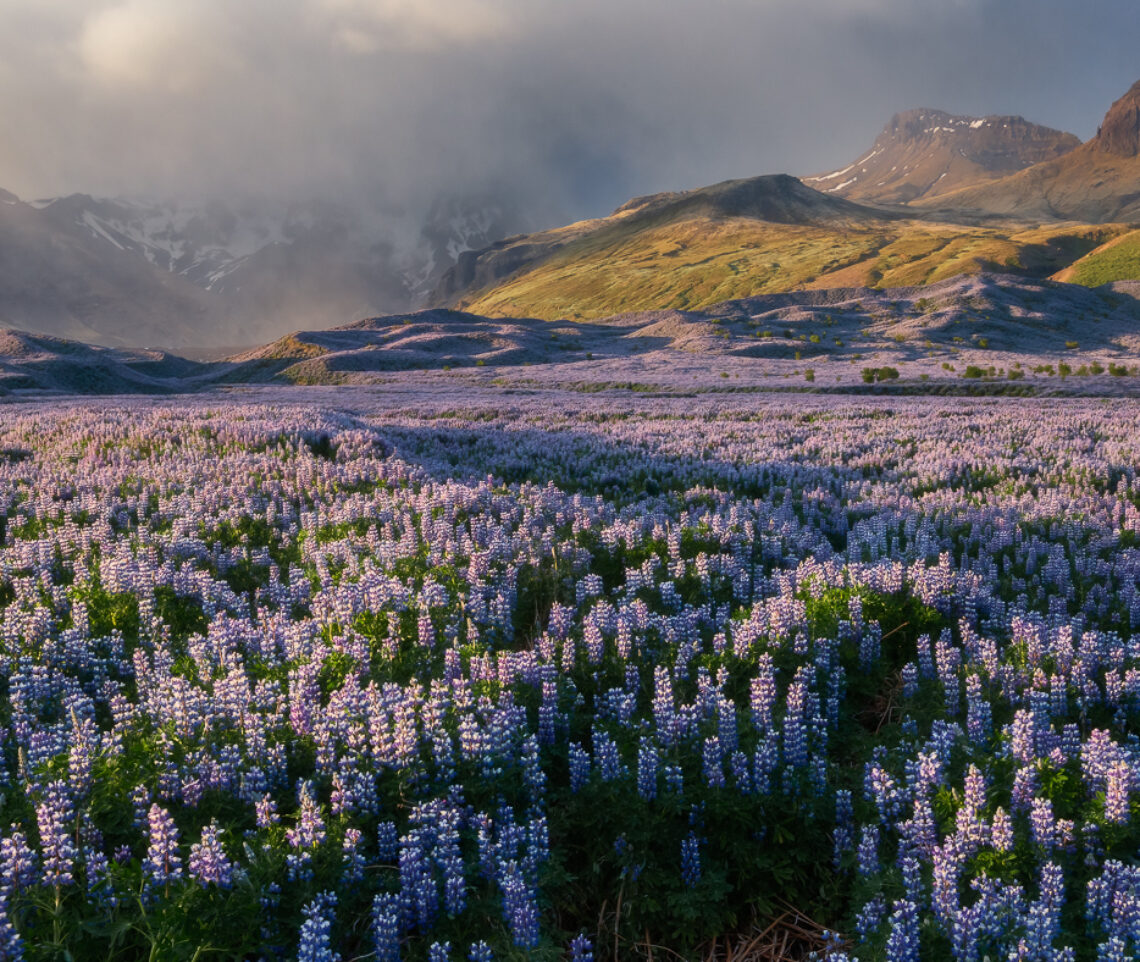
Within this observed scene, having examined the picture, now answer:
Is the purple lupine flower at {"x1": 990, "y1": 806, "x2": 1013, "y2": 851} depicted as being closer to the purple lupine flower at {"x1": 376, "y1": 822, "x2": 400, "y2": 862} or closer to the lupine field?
the lupine field

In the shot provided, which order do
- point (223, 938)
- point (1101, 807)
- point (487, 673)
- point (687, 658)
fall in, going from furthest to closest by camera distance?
point (687, 658), point (487, 673), point (1101, 807), point (223, 938)

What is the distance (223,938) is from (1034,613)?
241 inches

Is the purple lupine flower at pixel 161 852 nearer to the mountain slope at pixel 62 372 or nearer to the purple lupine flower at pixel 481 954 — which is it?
the purple lupine flower at pixel 481 954

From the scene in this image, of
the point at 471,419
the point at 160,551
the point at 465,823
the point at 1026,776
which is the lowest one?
the point at 465,823

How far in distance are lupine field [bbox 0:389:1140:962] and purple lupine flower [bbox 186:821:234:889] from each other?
18mm

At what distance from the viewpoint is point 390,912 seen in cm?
287

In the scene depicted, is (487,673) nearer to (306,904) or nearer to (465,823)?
(465,823)

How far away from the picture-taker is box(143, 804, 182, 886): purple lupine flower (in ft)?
9.23

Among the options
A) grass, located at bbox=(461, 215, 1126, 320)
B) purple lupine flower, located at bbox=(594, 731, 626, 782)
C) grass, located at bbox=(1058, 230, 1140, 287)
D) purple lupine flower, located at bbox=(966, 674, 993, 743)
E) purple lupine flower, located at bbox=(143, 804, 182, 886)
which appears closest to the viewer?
purple lupine flower, located at bbox=(143, 804, 182, 886)

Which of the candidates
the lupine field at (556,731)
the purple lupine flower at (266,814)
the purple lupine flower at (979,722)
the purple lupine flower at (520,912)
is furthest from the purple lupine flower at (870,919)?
the purple lupine flower at (266,814)

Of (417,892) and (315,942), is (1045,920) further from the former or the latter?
(315,942)

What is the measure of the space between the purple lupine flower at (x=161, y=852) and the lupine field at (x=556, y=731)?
37mm

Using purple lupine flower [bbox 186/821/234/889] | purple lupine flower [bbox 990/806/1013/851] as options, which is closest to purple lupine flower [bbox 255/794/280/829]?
purple lupine flower [bbox 186/821/234/889]

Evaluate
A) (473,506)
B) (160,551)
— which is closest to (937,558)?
(473,506)
